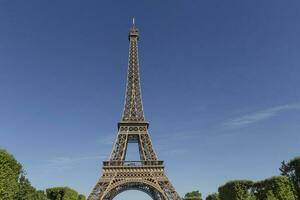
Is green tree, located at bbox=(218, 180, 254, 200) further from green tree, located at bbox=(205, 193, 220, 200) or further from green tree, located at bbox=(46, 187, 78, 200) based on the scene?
green tree, located at bbox=(46, 187, 78, 200)

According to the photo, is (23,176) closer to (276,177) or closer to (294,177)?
(276,177)

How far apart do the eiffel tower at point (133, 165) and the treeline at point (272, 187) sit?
34.3 feet

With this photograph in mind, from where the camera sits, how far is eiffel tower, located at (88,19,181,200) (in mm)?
55719

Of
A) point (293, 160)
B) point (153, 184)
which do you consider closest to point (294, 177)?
point (293, 160)

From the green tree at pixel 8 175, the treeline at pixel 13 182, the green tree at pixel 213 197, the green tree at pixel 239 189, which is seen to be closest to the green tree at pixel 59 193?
the treeline at pixel 13 182

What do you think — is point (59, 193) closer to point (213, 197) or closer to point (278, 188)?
point (213, 197)

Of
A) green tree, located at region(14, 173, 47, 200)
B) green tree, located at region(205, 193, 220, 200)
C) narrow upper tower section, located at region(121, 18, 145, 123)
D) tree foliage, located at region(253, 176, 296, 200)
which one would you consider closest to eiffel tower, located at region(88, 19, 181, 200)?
narrow upper tower section, located at region(121, 18, 145, 123)

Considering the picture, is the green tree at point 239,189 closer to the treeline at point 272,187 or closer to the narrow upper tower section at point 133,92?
the treeline at point 272,187

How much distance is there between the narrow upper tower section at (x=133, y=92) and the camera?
63888mm

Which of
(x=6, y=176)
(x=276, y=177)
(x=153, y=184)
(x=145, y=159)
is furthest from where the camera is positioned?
(x=145, y=159)

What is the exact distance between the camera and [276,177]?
134 feet

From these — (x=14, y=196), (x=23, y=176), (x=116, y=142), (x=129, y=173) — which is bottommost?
(x=14, y=196)

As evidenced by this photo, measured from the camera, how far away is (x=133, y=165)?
58406 millimetres

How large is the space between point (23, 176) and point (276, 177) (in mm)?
30269
